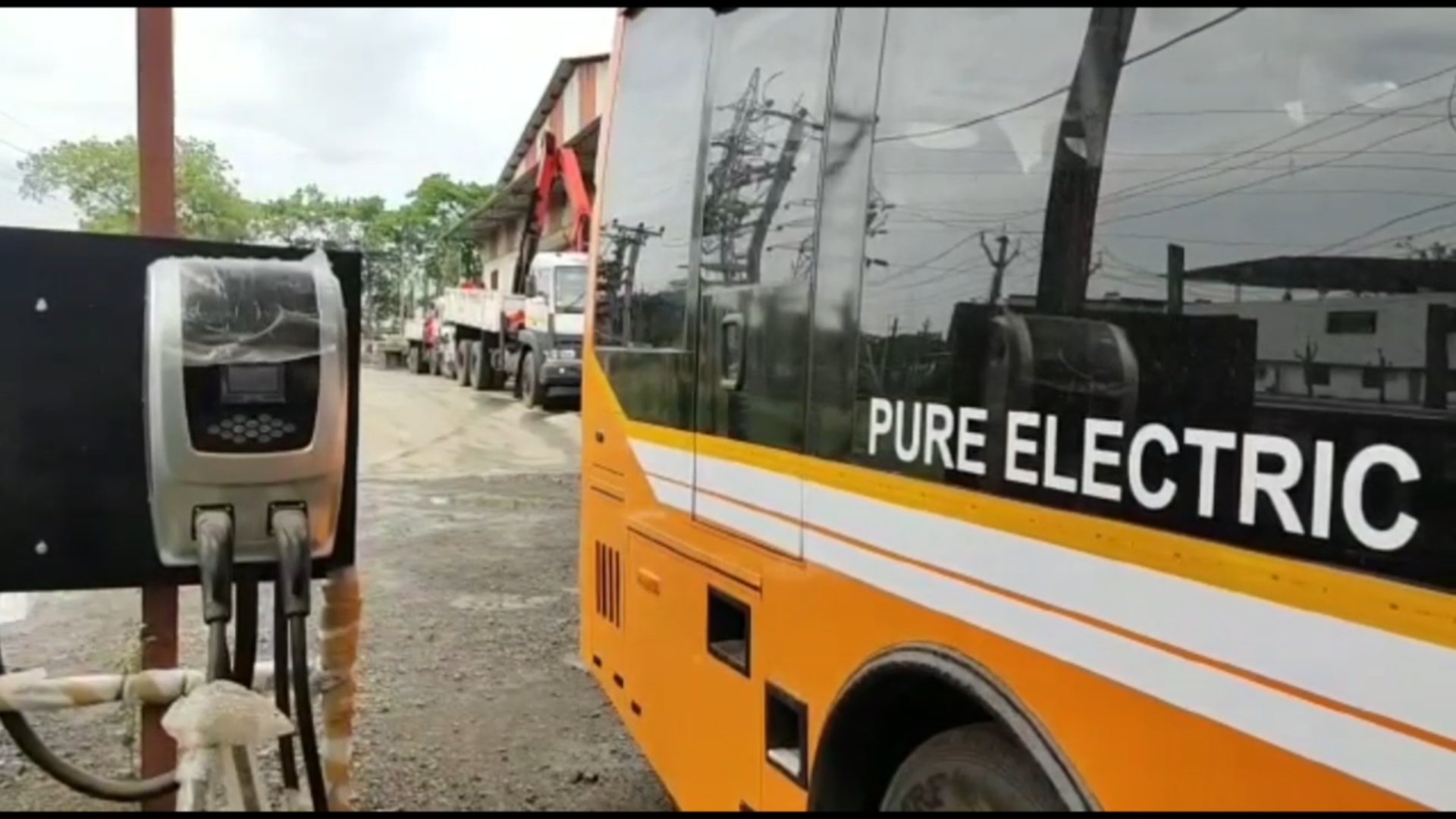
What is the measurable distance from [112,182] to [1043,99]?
8.42 ft

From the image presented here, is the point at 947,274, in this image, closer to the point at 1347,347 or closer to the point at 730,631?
the point at 1347,347

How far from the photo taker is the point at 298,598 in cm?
246

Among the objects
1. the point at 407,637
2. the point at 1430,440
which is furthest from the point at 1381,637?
the point at 407,637

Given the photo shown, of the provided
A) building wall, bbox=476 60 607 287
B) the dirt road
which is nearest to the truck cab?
building wall, bbox=476 60 607 287

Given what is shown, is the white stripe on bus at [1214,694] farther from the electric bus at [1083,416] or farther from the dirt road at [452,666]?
the dirt road at [452,666]

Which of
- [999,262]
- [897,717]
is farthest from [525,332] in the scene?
[999,262]

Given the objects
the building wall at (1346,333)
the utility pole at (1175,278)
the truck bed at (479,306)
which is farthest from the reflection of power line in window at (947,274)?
the truck bed at (479,306)

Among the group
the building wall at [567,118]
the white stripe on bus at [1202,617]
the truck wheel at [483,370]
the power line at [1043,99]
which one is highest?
the building wall at [567,118]

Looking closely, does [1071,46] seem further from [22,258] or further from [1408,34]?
[22,258]

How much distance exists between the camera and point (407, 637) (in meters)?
6.42

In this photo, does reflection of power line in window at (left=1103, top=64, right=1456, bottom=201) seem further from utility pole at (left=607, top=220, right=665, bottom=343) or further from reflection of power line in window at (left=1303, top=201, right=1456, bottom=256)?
utility pole at (left=607, top=220, right=665, bottom=343)

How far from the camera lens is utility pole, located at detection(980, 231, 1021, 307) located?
6.64 feet

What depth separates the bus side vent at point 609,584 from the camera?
379 centimetres

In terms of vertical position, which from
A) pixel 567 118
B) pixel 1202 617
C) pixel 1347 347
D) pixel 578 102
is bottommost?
pixel 1202 617
